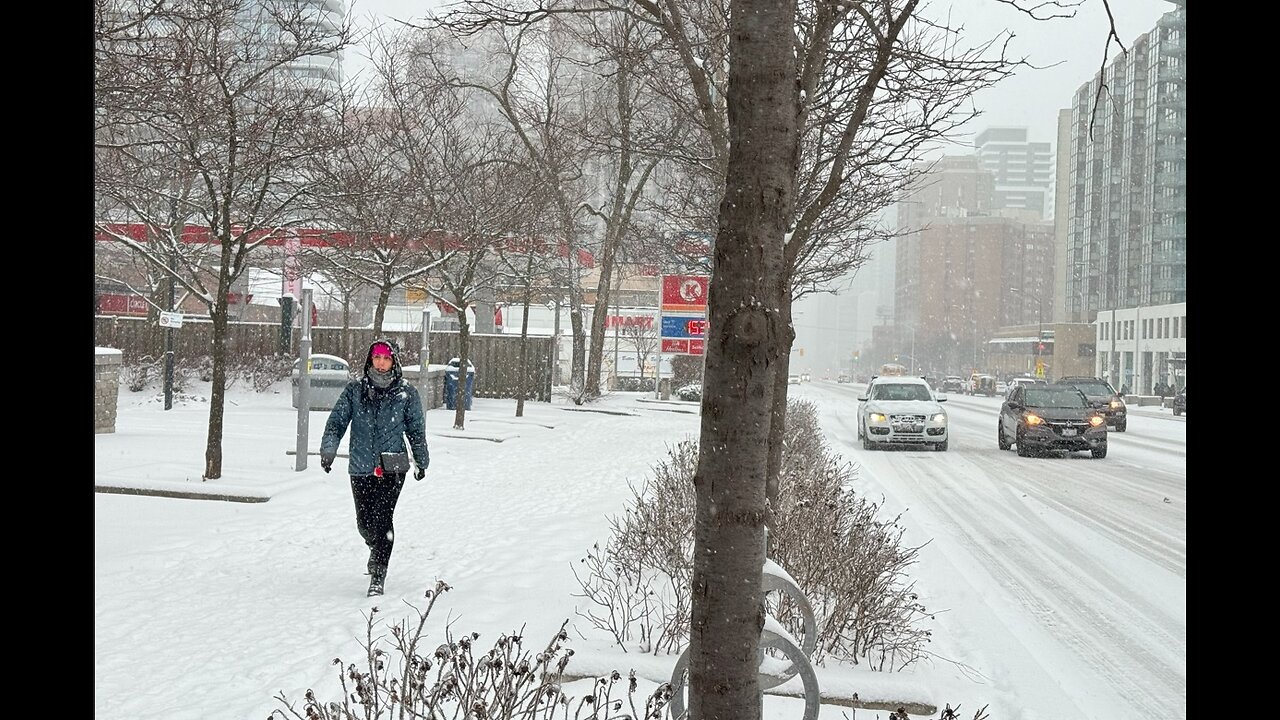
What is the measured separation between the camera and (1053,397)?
21906 millimetres

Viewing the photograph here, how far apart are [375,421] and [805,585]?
341 centimetres

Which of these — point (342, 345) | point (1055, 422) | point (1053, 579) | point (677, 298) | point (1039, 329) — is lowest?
point (1053, 579)

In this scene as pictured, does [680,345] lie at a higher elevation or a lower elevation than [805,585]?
higher

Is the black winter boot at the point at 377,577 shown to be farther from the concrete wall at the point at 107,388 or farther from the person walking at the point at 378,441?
the concrete wall at the point at 107,388

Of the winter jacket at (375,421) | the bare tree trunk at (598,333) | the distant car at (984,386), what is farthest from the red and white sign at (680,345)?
the distant car at (984,386)

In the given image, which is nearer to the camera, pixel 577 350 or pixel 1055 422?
pixel 1055 422

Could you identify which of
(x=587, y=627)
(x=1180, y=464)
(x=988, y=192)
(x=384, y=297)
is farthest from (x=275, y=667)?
(x=988, y=192)

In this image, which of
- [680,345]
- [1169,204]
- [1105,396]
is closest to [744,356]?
[680,345]

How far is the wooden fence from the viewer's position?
30500mm

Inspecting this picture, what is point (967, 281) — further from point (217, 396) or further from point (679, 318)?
point (217, 396)

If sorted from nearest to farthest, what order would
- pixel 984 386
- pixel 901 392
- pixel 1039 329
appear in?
pixel 901 392, pixel 984 386, pixel 1039 329

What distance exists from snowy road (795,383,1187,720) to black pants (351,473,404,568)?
387 cm
